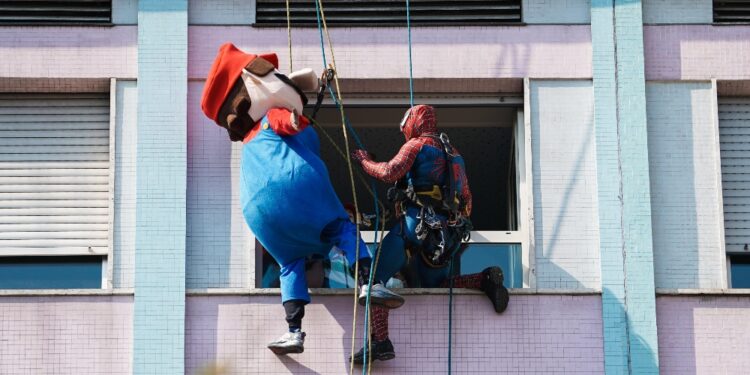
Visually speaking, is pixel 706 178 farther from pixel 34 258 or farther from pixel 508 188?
pixel 34 258

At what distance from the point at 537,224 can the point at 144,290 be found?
2976 millimetres

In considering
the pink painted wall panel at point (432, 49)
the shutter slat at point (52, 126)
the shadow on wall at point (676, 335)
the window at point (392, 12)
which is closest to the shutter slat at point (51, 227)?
the shutter slat at point (52, 126)

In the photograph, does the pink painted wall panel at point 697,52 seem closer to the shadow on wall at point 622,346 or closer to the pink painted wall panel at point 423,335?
the shadow on wall at point 622,346

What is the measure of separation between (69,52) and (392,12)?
8.28 feet

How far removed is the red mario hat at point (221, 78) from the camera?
527 inches

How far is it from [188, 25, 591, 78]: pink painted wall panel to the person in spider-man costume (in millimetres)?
793

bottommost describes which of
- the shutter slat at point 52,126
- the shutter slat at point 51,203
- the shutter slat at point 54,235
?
the shutter slat at point 54,235

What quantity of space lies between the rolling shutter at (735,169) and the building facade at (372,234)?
2cm

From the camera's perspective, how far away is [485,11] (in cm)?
1459

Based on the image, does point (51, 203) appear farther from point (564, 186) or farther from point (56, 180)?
point (564, 186)

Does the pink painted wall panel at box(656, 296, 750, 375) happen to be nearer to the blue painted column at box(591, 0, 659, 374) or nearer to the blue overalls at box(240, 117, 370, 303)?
the blue painted column at box(591, 0, 659, 374)

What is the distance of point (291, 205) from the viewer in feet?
42.5

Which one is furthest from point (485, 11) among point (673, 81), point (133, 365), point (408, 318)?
point (133, 365)

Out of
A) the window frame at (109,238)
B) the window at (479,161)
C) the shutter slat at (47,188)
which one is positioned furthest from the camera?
the window at (479,161)
